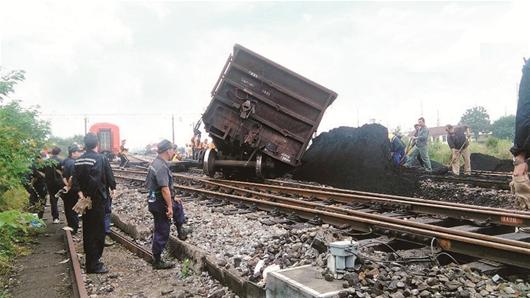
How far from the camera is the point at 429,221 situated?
19.0ft

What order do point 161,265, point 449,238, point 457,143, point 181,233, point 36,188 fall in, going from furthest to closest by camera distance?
point 457,143 → point 36,188 → point 181,233 → point 161,265 → point 449,238

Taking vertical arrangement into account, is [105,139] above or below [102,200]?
above

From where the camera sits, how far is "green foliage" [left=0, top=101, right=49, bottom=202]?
6.62m

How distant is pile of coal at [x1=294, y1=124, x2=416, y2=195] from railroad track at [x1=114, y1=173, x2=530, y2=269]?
11.1 feet

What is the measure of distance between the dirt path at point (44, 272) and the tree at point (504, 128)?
42.8 meters

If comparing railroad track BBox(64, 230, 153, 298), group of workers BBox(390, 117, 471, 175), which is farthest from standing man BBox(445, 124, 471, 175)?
railroad track BBox(64, 230, 153, 298)

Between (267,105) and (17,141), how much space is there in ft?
20.8

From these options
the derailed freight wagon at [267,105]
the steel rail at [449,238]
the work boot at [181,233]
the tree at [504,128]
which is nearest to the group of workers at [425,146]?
the derailed freight wagon at [267,105]

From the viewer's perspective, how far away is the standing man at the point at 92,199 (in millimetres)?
5781

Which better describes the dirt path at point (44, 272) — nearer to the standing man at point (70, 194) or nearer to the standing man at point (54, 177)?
the standing man at point (70, 194)

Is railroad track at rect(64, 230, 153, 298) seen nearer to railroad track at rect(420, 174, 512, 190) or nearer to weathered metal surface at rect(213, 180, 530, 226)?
weathered metal surface at rect(213, 180, 530, 226)

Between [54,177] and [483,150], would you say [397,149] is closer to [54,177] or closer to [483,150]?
[54,177]

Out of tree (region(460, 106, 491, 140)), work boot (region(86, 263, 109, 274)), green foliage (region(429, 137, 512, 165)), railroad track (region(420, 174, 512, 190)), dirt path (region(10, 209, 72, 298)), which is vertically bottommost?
dirt path (region(10, 209, 72, 298))

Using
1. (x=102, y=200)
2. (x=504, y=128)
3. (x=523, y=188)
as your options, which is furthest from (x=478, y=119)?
(x=102, y=200)
